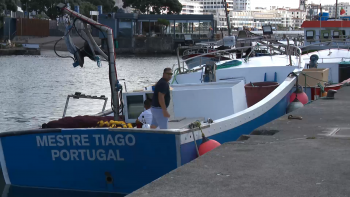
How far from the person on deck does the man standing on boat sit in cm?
18

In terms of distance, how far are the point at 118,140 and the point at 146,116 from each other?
1141mm

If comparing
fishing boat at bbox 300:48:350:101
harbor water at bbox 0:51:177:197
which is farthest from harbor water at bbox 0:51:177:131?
fishing boat at bbox 300:48:350:101

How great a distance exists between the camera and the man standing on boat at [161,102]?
9281 millimetres

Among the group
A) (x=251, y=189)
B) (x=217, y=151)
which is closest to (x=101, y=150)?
(x=217, y=151)

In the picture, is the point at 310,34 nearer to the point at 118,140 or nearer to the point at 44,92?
the point at 44,92

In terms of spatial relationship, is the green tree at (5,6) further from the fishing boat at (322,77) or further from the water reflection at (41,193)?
the water reflection at (41,193)

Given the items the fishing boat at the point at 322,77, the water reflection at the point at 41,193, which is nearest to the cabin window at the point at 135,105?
the water reflection at the point at 41,193

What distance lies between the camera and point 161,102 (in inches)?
366

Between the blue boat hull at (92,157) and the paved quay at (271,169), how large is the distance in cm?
118

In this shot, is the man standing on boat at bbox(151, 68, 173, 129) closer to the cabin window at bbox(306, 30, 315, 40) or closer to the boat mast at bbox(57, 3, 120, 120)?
the boat mast at bbox(57, 3, 120, 120)

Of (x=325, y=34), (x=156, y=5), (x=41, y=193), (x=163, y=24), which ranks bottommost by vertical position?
(x=41, y=193)

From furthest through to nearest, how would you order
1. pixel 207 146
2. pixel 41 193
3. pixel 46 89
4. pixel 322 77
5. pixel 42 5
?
1. pixel 42 5
2. pixel 46 89
3. pixel 322 77
4. pixel 41 193
5. pixel 207 146

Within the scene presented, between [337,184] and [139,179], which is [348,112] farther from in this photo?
[337,184]

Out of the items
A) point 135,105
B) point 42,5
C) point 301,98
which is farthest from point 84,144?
point 42,5
